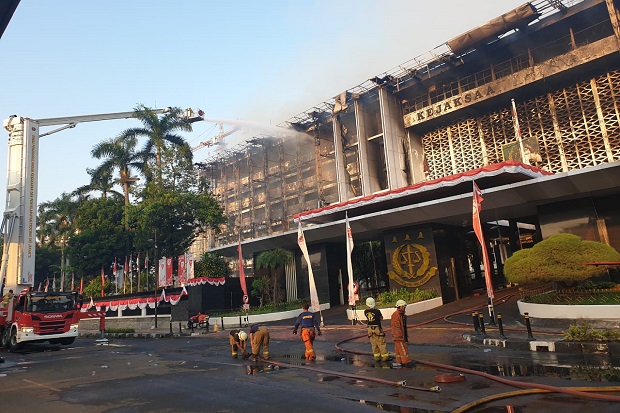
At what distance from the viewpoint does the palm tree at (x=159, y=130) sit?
45.0 meters

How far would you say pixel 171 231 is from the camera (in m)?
43.6

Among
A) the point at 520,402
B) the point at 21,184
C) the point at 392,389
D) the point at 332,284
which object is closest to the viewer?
the point at 520,402

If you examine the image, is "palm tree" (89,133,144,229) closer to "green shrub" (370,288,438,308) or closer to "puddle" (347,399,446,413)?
"green shrub" (370,288,438,308)

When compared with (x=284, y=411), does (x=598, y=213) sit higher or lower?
higher

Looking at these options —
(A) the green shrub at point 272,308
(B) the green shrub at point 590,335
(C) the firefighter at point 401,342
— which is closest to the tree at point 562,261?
(B) the green shrub at point 590,335

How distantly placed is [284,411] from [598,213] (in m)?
21.7

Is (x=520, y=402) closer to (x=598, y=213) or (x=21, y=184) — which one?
(x=598, y=213)

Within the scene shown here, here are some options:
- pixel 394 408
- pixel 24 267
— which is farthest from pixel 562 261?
pixel 24 267

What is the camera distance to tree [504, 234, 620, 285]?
1555 cm

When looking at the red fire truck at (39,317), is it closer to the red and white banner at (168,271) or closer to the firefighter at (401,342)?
the red and white banner at (168,271)

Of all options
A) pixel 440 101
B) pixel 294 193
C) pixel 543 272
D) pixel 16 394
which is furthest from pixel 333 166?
pixel 16 394

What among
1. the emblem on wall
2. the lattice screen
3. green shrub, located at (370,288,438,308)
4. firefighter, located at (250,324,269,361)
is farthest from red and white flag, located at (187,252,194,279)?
the lattice screen

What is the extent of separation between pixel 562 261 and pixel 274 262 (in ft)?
69.2

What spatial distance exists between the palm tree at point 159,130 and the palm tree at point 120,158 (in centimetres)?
119
